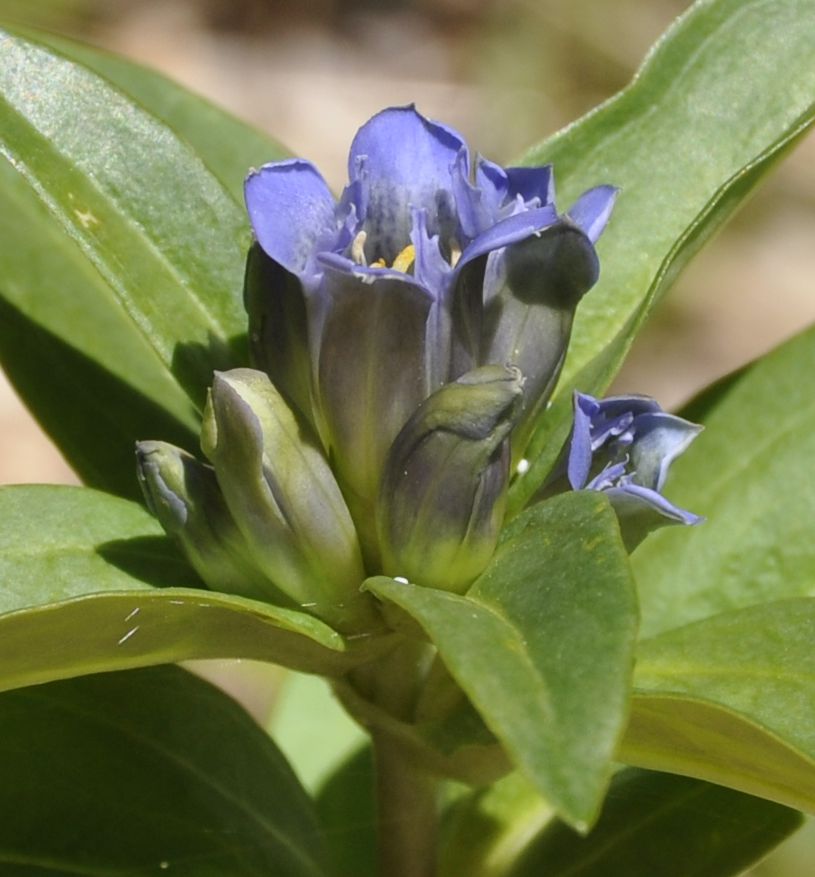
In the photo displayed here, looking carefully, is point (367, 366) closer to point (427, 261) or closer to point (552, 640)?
point (427, 261)

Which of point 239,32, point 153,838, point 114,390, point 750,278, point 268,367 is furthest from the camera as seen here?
point 239,32

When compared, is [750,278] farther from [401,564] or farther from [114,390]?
[401,564]

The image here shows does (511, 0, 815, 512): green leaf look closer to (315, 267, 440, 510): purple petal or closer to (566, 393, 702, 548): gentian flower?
(566, 393, 702, 548): gentian flower

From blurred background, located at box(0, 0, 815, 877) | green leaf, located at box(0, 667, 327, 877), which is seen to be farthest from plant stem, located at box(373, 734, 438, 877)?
blurred background, located at box(0, 0, 815, 877)

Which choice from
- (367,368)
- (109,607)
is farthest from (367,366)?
(109,607)

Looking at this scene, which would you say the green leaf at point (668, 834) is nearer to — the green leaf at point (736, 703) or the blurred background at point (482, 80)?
the green leaf at point (736, 703)

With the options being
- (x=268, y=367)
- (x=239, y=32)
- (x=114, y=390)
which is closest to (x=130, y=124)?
(x=268, y=367)

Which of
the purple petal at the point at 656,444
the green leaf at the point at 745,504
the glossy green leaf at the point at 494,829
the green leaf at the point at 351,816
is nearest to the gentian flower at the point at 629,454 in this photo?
the purple petal at the point at 656,444
